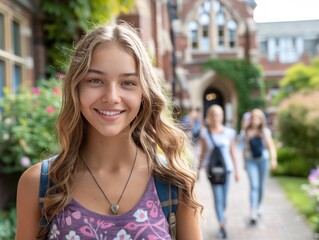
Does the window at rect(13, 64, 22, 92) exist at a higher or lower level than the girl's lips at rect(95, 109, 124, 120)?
higher

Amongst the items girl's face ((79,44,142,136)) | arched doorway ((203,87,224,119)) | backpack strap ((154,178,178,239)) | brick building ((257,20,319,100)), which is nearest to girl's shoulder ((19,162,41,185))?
girl's face ((79,44,142,136))

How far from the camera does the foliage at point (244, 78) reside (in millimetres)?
26422

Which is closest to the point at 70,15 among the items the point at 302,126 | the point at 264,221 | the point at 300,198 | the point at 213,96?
the point at 264,221

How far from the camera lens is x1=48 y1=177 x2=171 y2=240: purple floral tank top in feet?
4.10

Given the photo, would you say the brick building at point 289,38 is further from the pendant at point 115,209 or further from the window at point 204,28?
the pendant at point 115,209

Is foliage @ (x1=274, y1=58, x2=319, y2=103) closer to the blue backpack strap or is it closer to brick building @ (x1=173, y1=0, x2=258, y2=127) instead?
brick building @ (x1=173, y1=0, x2=258, y2=127)

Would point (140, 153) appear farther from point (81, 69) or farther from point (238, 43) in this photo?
point (238, 43)

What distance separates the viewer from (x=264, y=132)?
621cm

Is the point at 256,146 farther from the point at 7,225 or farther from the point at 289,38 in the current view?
the point at 289,38

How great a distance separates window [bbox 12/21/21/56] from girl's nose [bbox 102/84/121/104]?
5.33m

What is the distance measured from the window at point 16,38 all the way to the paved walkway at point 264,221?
3.87 metres

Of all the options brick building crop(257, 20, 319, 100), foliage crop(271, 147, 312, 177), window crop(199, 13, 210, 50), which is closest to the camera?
foliage crop(271, 147, 312, 177)

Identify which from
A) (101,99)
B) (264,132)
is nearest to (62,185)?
(101,99)

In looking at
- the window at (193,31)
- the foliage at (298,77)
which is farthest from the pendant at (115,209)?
the window at (193,31)
